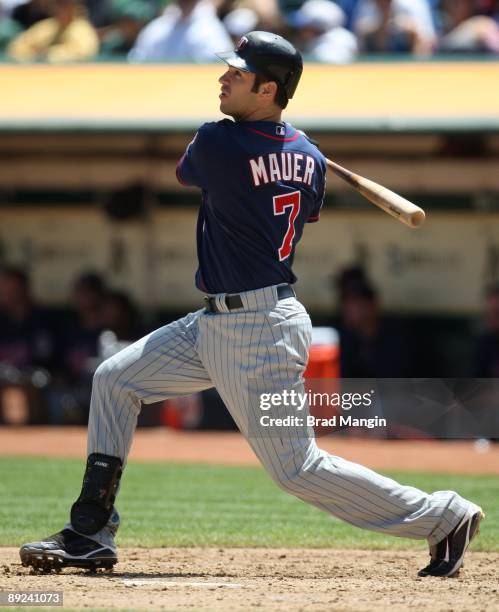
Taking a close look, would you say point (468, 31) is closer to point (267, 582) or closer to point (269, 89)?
point (269, 89)

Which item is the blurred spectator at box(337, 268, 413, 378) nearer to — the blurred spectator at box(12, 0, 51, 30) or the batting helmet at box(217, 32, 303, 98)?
the blurred spectator at box(12, 0, 51, 30)

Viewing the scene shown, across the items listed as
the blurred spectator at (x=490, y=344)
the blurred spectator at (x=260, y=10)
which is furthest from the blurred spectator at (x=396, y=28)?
the blurred spectator at (x=490, y=344)

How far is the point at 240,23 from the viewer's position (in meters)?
10.5

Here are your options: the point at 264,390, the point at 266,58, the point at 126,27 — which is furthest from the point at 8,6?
the point at 264,390

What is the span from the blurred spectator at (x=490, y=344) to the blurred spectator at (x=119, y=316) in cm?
274

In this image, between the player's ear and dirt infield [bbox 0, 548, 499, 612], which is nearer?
dirt infield [bbox 0, 548, 499, 612]

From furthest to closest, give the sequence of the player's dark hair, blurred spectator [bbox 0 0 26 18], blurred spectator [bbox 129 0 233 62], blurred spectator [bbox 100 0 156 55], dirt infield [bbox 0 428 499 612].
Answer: blurred spectator [bbox 0 0 26 18] → blurred spectator [bbox 100 0 156 55] → blurred spectator [bbox 129 0 233 62] → the player's dark hair → dirt infield [bbox 0 428 499 612]

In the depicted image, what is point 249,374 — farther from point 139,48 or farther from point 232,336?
point 139,48

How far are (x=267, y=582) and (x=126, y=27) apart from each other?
7.47 m

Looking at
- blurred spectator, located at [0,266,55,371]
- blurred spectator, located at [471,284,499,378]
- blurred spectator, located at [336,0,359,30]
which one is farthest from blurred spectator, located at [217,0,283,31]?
blurred spectator, located at [471,284,499,378]

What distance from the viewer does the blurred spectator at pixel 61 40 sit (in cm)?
1078

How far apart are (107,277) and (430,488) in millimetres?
4851

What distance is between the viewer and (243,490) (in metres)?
6.94

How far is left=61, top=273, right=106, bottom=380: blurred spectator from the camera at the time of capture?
10.1 meters
